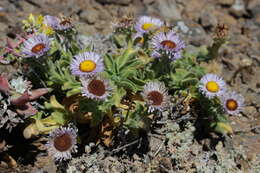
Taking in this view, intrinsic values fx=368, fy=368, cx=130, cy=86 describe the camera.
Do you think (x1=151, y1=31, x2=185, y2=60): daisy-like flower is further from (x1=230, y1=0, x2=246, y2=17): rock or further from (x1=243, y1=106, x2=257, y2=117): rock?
(x1=230, y1=0, x2=246, y2=17): rock

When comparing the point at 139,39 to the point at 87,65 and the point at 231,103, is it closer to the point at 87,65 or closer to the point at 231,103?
the point at 87,65

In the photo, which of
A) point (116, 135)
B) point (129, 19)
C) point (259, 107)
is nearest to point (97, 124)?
point (116, 135)

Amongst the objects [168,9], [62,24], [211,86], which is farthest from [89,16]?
[211,86]

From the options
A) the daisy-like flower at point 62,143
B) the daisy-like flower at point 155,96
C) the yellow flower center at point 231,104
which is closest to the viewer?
the daisy-like flower at point 62,143

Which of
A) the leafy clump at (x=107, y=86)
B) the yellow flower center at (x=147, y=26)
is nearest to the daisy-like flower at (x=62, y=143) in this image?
the leafy clump at (x=107, y=86)

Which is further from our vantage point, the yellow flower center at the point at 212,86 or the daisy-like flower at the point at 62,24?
the yellow flower center at the point at 212,86

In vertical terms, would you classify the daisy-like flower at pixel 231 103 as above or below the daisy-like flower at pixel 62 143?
above

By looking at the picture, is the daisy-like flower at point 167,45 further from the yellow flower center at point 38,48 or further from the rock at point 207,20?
the rock at point 207,20

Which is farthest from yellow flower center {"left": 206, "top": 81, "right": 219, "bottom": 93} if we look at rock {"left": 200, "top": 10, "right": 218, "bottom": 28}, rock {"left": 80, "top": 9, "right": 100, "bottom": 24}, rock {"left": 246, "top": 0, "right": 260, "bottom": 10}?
rock {"left": 246, "top": 0, "right": 260, "bottom": 10}
